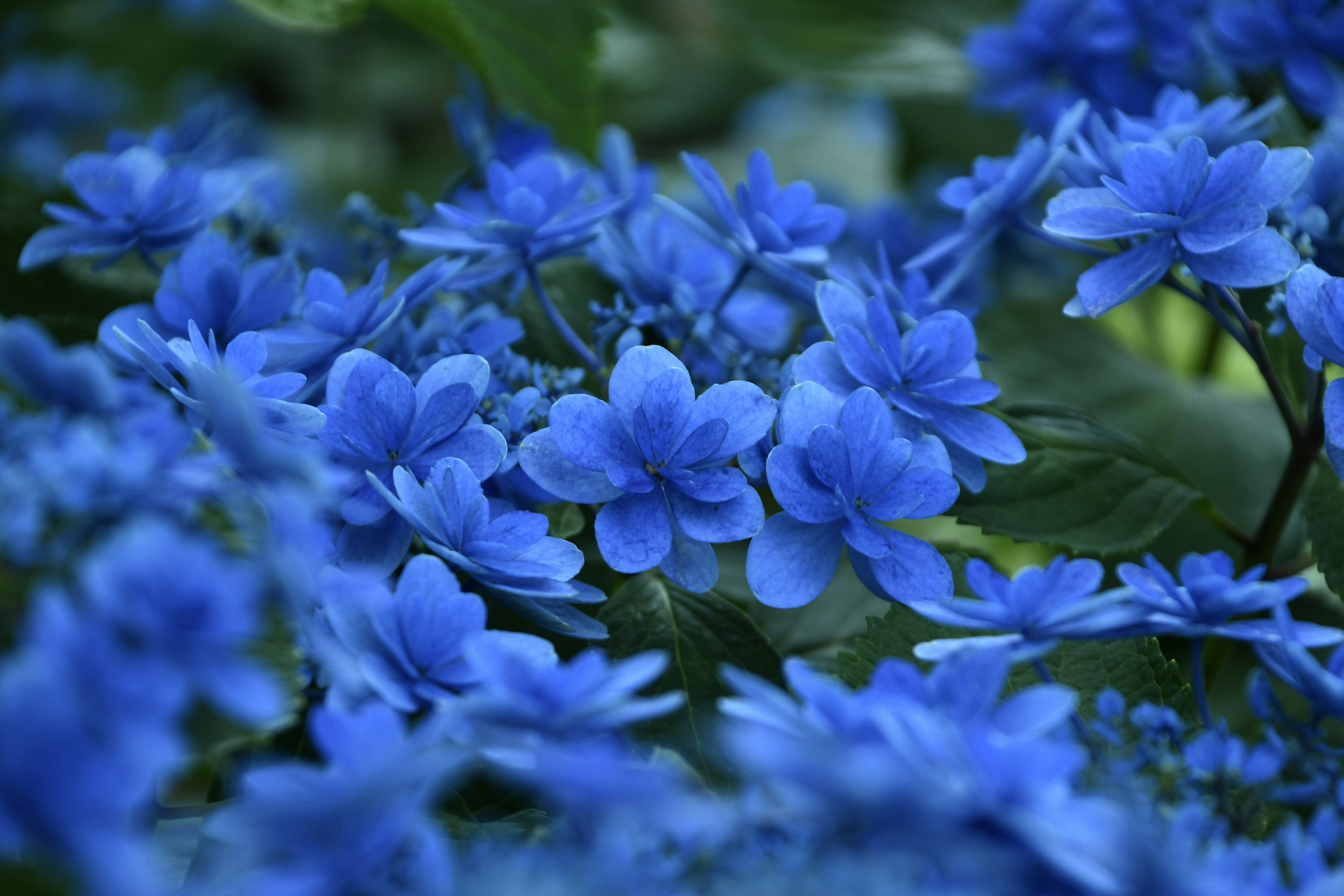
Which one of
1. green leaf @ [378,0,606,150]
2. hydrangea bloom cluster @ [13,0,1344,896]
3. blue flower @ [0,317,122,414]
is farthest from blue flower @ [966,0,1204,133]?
blue flower @ [0,317,122,414]

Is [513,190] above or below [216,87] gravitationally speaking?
above

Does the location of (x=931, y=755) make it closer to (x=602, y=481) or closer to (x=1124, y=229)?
(x=602, y=481)

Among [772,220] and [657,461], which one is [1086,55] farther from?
[657,461]

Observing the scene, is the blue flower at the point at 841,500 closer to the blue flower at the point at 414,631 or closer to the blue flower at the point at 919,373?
the blue flower at the point at 919,373

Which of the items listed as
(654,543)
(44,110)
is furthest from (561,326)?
(44,110)

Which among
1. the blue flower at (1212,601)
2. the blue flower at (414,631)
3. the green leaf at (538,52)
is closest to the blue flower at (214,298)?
the blue flower at (414,631)

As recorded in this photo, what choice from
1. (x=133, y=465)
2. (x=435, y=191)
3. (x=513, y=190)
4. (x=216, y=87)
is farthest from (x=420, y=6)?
(x=216, y=87)
